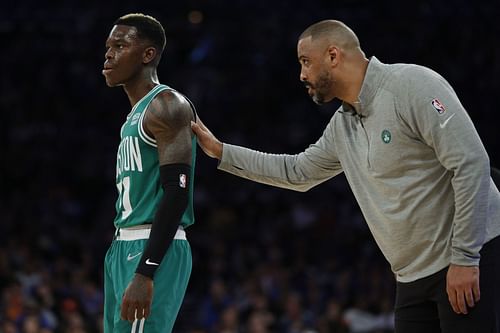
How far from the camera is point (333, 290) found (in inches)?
472

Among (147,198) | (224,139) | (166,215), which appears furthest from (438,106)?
(224,139)

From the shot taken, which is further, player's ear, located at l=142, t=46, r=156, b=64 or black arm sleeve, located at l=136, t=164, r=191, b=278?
player's ear, located at l=142, t=46, r=156, b=64

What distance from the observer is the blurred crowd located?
37.9ft

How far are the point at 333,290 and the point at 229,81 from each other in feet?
17.8

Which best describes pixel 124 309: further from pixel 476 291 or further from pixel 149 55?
pixel 476 291

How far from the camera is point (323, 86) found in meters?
4.06

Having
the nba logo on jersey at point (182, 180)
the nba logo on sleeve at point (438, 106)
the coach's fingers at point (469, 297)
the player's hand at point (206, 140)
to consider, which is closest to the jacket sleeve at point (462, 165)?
the nba logo on sleeve at point (438, 106)

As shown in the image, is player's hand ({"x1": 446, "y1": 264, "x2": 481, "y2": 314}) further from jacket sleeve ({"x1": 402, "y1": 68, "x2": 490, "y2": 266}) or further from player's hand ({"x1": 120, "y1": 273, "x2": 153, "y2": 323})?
player's hand ({"x1": 120, "y1": 273, "x2": 153, "y2": 323})

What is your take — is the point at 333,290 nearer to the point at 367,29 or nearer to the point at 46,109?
the point at 367,29

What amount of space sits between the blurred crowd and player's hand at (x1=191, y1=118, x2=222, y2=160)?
19.8 ft

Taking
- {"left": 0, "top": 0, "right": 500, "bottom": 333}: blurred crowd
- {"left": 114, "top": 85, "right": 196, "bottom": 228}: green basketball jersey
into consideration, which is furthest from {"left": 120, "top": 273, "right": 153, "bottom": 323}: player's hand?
{"left": 0, "top": 0, "right": 500, "bottom": 333}: blurred crowd

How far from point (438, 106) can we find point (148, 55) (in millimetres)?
1410

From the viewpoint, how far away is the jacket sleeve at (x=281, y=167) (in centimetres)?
454

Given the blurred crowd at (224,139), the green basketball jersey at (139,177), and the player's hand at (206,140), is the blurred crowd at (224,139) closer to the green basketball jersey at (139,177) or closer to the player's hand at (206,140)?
the player's hand at (206,140)
